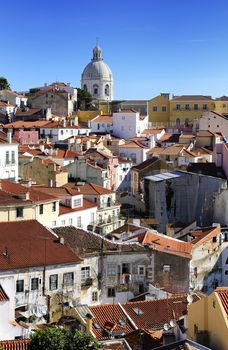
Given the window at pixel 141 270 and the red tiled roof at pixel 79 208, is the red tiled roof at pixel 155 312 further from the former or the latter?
the red tiled roof at pixel 79 208

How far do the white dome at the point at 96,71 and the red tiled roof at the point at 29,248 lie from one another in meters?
92.6

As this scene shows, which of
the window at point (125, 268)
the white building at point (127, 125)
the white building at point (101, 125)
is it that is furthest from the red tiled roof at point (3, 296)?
the white building at point (101, 125)

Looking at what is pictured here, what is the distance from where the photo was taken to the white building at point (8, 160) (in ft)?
141

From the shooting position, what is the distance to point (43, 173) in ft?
154

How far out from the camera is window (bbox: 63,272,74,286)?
27.4 metres

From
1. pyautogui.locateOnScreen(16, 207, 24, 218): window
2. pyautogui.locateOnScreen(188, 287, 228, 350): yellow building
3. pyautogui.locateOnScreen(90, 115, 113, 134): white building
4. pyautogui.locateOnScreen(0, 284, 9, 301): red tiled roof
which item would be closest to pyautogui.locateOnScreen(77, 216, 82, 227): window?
pyautogui.locateOnScreen(16, 207, 24, 218): window

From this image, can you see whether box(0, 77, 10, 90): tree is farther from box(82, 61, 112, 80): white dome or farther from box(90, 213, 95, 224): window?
box(90, 213, 95, 224): window

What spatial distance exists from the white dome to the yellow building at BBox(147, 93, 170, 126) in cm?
2377

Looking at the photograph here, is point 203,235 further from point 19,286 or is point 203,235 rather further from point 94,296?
point 19,286

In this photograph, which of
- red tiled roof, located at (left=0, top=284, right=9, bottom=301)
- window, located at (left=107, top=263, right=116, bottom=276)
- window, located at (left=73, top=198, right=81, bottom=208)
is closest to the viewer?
red tiled roof, located at (left=0, top=284, right=9, bottom=301)

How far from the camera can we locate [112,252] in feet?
96.0

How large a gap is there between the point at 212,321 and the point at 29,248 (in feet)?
35.6

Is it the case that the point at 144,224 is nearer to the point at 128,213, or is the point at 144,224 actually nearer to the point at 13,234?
the point at 128,213

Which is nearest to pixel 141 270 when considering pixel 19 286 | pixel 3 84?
pixel 19 286
